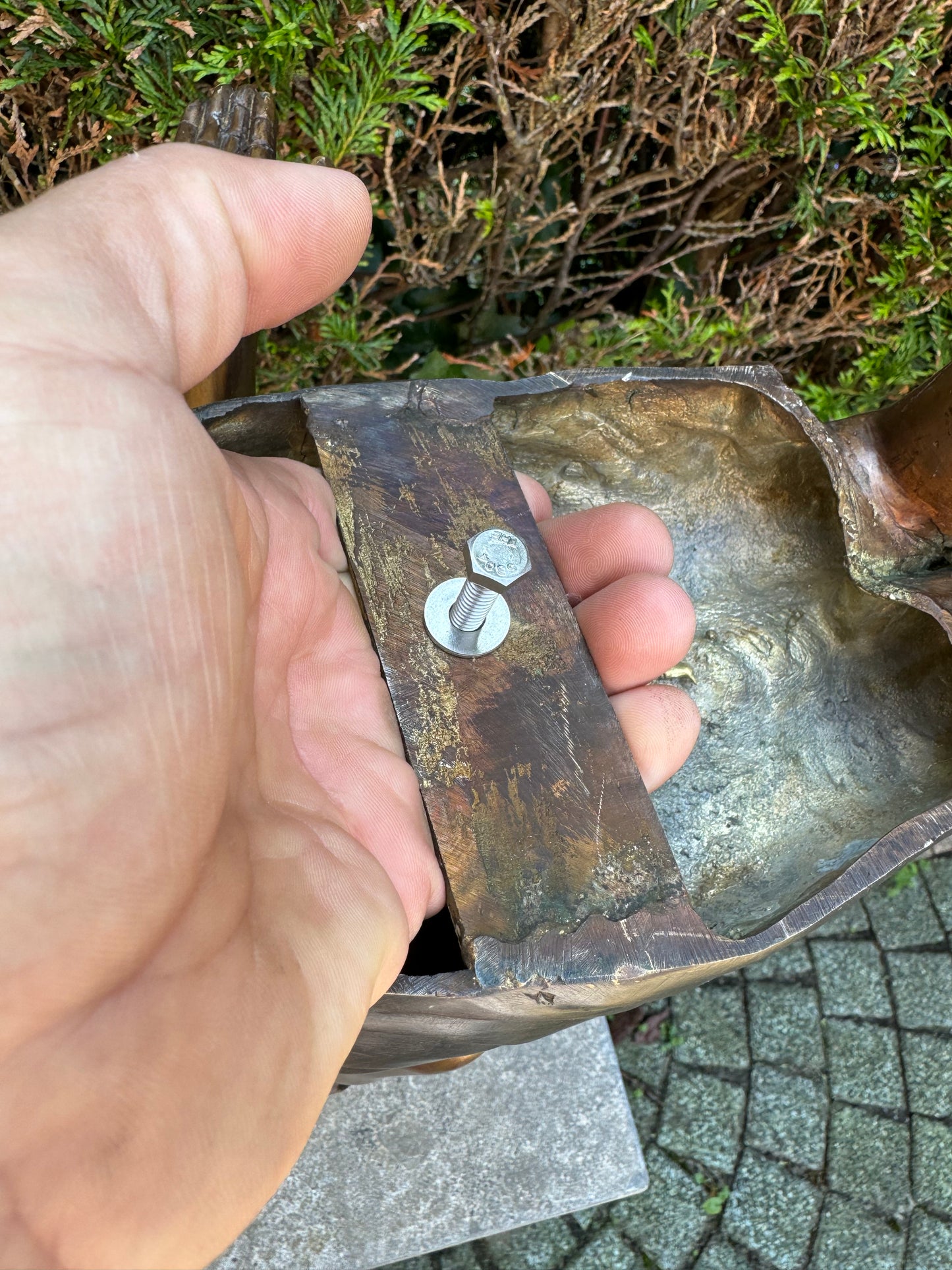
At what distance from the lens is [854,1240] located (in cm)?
189

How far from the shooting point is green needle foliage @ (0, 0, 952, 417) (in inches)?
65.3

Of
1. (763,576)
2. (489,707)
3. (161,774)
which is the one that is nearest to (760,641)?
(763,576)

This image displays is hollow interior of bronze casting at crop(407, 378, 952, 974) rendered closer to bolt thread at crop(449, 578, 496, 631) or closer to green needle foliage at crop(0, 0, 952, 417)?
bolt thread at crop(449, 578, 496, 631)

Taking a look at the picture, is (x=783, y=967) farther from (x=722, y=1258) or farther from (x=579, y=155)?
(x=579, y=155)

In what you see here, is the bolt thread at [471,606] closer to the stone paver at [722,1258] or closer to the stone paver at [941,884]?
the stone paver at [722,1258]

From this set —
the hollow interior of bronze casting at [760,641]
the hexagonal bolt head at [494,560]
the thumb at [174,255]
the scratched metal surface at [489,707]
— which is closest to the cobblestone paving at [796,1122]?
the hollow interior of bronze casting at [760,641]

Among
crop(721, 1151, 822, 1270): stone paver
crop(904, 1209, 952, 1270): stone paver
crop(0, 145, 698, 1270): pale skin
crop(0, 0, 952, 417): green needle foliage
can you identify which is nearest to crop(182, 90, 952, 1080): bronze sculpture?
crop(0, 145, 698, 1270): pale skin

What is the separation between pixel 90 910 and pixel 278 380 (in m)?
1.60

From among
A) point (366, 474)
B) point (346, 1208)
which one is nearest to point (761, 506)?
point (366, 474)

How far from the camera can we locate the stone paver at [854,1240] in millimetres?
1873

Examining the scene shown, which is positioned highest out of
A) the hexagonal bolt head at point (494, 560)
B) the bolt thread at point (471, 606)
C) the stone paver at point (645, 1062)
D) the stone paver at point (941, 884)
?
the hexagonal bolt head at point (494, 560)

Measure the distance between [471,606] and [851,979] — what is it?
1.45 meters

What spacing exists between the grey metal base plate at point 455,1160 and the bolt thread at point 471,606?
1022mm

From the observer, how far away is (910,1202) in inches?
76.2
